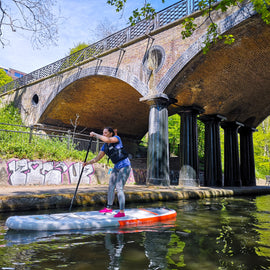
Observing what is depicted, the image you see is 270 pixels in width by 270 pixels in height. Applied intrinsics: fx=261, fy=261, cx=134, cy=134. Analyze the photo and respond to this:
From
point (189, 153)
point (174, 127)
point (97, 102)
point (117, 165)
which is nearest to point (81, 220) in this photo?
point (117, 165)

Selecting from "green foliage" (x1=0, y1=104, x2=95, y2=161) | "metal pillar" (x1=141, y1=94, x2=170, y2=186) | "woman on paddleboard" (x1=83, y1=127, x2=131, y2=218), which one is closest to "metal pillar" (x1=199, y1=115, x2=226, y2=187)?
"metal pillar" (x1=141, y1=94, x2=170, y2=186)

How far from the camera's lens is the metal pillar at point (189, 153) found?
45.4 feet

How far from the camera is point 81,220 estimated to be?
4184 millimetres

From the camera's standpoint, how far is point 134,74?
12922mm

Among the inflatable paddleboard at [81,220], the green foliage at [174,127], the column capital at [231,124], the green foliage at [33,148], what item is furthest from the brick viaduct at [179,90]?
the inflatable paddleboard at [81,220]

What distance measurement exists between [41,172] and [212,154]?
9.97 metres

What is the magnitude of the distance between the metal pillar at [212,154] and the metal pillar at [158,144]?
4925 mm

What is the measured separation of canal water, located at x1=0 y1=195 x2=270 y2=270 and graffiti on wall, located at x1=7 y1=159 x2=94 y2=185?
5.58 m

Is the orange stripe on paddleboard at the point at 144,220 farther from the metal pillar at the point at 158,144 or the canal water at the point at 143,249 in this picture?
the metal pillar at the point at 158,144

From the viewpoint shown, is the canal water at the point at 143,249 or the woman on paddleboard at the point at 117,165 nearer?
the canal water at the point at 143,249

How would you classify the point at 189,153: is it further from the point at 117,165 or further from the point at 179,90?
the point at 117,165

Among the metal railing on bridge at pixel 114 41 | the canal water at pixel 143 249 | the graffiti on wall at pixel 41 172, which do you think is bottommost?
the canal water at pixel 143 249

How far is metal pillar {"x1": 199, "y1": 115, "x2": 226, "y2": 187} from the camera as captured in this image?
15.6m

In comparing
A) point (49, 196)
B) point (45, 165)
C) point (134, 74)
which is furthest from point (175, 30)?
point (49, 196)
